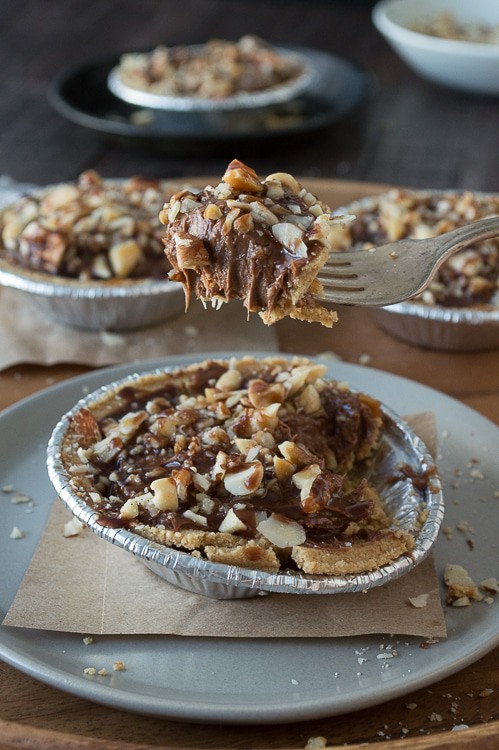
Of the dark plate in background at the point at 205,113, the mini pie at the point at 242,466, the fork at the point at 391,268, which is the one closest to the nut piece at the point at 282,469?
the mini pie at the point at 242,466

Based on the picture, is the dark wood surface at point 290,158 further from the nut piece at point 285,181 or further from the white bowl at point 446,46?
the nut piece at point 285,181

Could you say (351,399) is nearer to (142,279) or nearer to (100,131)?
(142,279)

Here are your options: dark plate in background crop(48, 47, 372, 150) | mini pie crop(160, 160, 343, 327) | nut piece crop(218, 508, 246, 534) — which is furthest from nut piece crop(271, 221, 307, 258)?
dark plate in background crop(48, 47, 372, 150)

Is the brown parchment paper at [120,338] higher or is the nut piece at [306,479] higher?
the nut piece at [306,479]

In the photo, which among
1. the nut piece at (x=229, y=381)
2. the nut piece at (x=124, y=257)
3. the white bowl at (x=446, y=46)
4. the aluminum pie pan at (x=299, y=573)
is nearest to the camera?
the aluminum pie pan at (x=299, y=573)

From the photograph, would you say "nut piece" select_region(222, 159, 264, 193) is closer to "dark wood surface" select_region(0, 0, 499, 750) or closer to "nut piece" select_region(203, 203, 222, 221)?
"nut piece" select_region(203, 203, 222, 221)

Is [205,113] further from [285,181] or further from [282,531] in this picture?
[282,531]
